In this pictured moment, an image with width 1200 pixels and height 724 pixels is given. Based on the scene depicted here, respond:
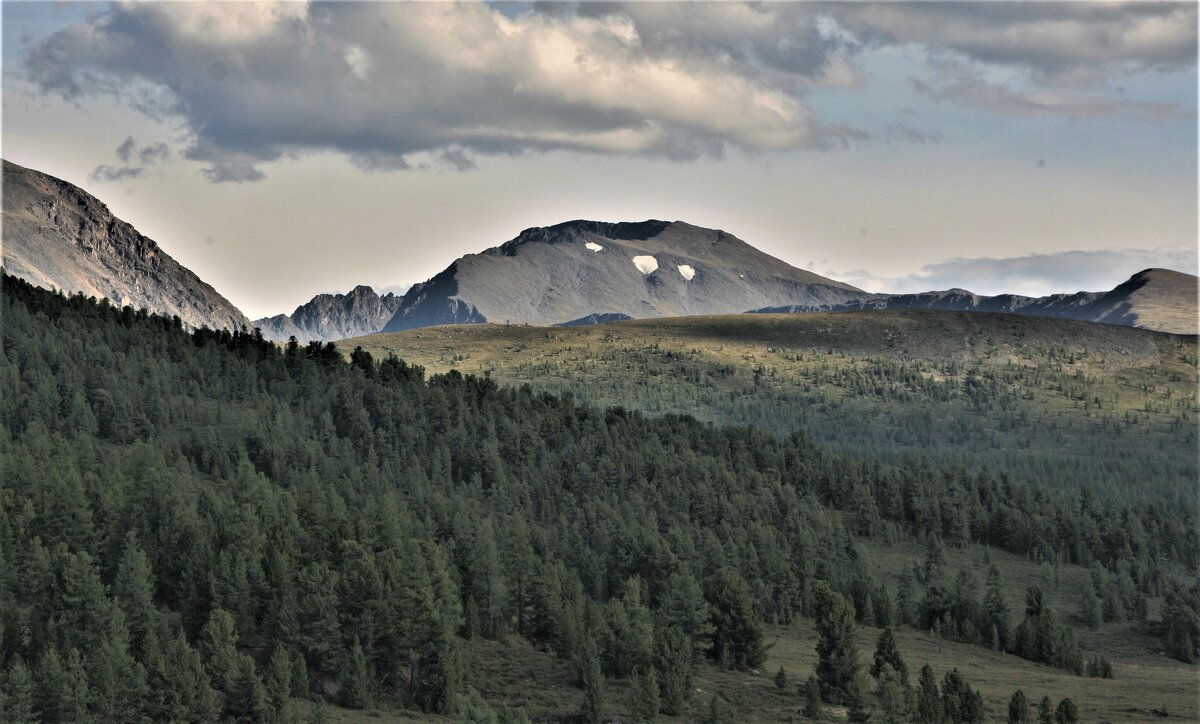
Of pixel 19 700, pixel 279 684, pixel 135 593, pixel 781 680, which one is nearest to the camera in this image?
pixel 19 700

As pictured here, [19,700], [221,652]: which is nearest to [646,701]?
[221,652]

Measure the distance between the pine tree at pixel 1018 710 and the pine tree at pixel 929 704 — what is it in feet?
21.9

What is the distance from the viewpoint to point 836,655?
134625 mm

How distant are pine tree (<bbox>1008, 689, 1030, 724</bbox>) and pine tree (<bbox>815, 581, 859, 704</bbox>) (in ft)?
53.3

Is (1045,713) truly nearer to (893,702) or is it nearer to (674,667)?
(893,702)

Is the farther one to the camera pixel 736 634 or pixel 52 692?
pixel 736 634

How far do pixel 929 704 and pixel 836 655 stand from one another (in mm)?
14083

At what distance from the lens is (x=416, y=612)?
Answer: 13112 centimetres

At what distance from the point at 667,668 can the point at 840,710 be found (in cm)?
1937

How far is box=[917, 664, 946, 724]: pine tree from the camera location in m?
121

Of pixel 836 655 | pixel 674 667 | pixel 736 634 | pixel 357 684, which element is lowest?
pixel 736 634

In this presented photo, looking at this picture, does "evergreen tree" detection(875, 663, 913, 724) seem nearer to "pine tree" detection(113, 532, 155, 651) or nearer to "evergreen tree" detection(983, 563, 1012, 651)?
"evergreen tree" detection(983, 563, 1012, 651)

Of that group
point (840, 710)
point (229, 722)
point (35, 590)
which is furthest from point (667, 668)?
point (35, 590)

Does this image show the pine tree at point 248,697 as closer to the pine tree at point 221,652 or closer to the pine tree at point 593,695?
the pine tree at point 221,652
